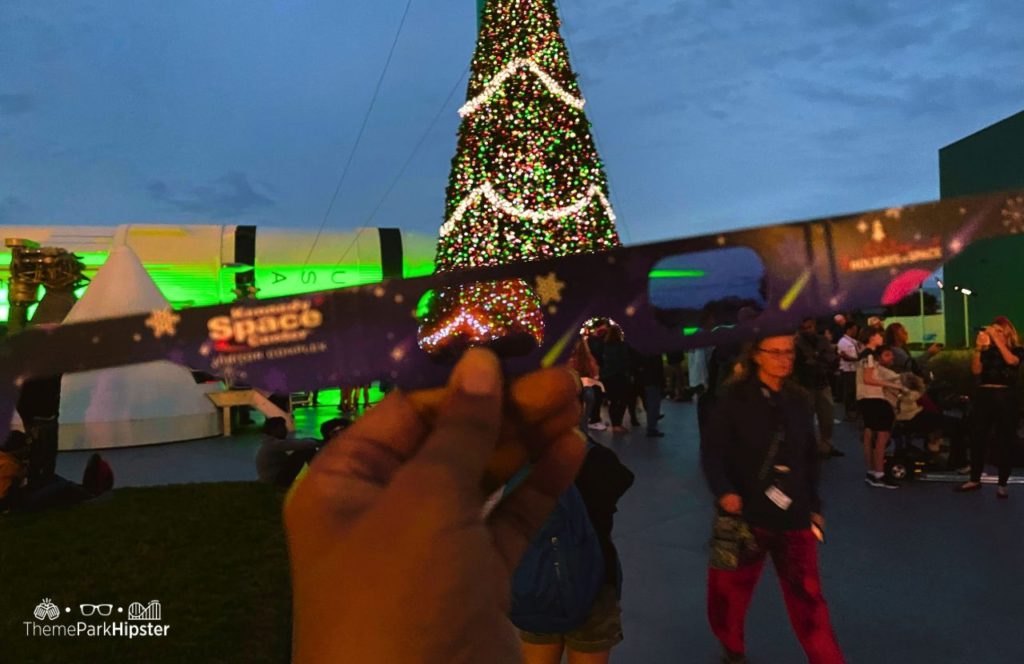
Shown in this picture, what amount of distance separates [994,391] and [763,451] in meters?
5.28

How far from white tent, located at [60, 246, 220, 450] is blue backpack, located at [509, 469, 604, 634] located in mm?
10044

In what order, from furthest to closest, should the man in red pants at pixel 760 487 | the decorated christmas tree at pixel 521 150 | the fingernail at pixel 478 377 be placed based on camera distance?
1. the decorated christmas tree at pixel 521 150
2. the man in red pants at pixel 760 487
3. the fingernail at pixel 478 377

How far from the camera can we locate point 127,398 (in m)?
11.6

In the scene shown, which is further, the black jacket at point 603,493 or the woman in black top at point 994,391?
the woman in black top at point 994,391

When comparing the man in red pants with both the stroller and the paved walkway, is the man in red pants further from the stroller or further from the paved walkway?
the stroller

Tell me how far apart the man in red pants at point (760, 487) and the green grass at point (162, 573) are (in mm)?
2561

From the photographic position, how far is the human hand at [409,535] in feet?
2.50

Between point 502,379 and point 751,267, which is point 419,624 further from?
point 751,267

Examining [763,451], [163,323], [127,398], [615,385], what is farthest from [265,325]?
[127,398]

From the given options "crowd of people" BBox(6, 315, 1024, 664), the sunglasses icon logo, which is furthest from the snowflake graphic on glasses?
the sunglasses icon logo

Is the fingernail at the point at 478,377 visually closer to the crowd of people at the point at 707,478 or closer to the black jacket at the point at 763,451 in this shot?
the crowd of people at the point at 707,478

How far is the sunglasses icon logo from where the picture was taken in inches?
186

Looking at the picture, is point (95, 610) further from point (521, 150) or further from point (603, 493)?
point (521, 150)

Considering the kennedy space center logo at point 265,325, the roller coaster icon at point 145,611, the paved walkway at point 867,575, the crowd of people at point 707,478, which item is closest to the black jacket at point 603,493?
the crowd of people at point 707,478
